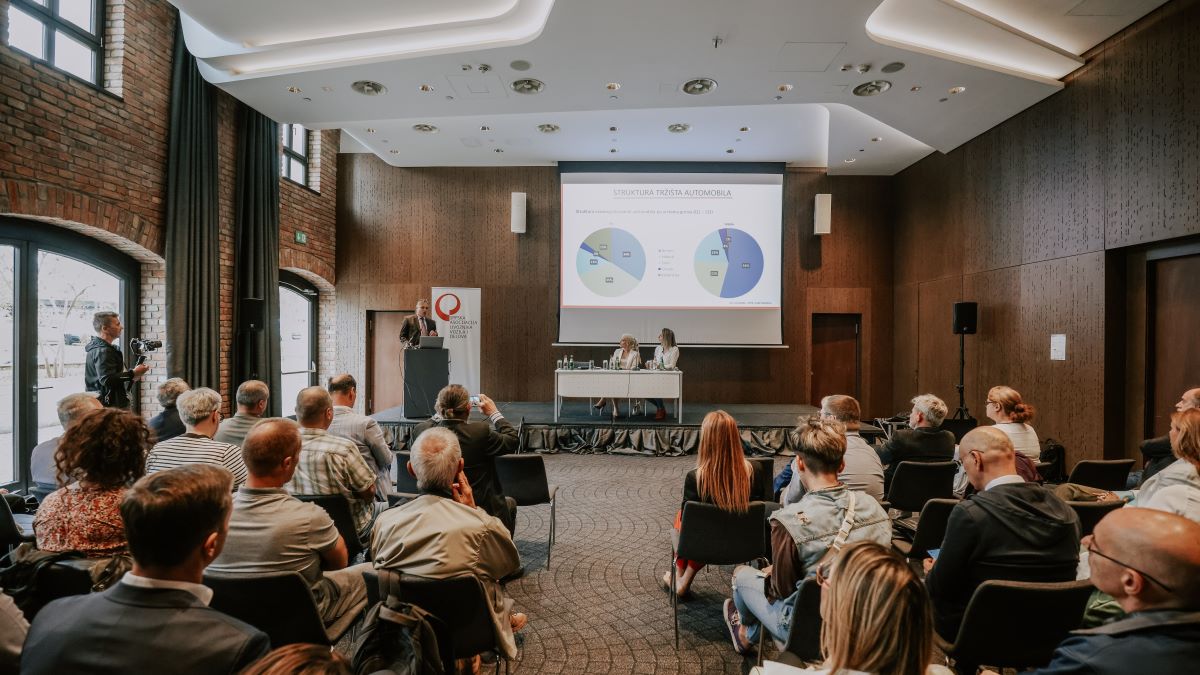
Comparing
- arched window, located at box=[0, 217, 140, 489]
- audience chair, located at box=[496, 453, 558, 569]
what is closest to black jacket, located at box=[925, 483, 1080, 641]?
audience chair, located at box=[496, 453, 558, 569]

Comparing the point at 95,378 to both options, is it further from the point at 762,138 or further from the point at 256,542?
the point at 762,138

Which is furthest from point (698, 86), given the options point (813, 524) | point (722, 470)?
point (813, 524)

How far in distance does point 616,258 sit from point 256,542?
727 centimetres

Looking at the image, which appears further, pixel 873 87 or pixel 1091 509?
pixel 873 87

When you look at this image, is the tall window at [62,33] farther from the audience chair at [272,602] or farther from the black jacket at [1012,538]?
the black jacket at [1012,538]

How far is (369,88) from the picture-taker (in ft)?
18.8

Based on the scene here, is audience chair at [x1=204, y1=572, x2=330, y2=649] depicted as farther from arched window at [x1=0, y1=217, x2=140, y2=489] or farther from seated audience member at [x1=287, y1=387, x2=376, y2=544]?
arched window at [x1=0, y1=217, x2=140, y2=489]

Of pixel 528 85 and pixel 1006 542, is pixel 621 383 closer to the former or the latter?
pixel 528 85

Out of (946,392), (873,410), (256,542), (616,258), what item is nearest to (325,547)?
(256,542)

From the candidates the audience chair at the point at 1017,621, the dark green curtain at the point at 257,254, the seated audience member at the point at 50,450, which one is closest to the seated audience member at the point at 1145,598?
the audience chair at the point at 1017,621

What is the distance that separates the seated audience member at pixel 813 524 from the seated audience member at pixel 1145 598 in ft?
2.03

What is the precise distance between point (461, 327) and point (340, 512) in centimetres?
687

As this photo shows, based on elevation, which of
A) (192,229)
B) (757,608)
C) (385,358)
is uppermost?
(192,229)

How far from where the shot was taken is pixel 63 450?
5.57ft
